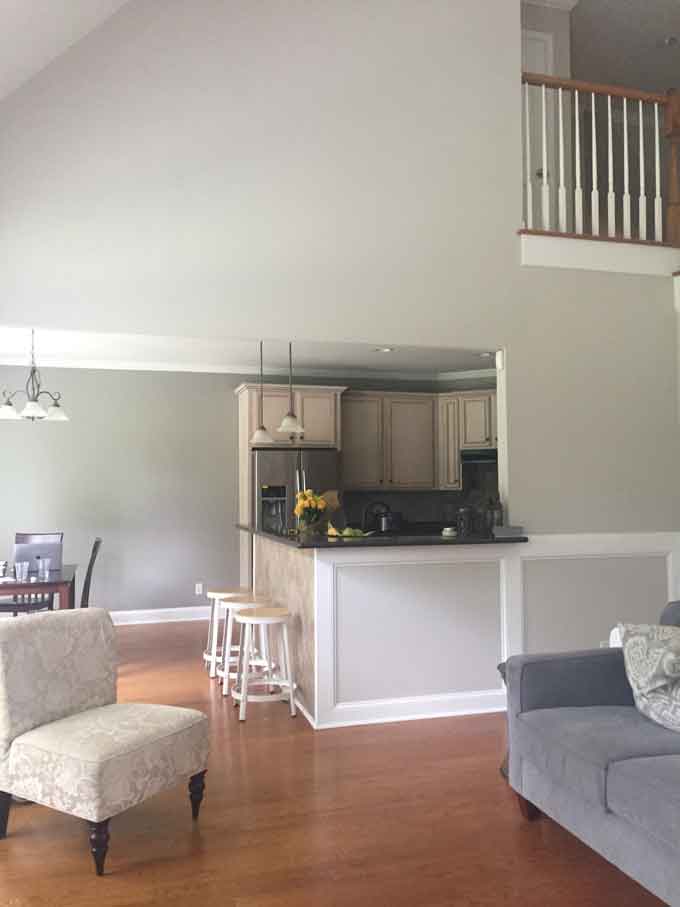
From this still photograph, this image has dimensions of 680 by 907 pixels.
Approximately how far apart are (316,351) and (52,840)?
4.55m

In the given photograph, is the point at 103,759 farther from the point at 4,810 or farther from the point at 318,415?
the point at 318,415

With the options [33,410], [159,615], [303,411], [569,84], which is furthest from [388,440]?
[569,84]

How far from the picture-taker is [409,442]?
806 centimetres

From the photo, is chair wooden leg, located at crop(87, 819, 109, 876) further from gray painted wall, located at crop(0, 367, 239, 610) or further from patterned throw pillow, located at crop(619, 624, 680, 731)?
gray painted wall, located at crop(0, 367, 239, 610)

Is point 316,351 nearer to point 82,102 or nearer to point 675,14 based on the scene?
point 82,102

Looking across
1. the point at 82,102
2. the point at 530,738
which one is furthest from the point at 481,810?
the point at 82,102

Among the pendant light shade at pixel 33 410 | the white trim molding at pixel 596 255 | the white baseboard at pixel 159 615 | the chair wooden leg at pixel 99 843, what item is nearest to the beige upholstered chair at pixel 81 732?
the chair wooden leg at pixel 99 843

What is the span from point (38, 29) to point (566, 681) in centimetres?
382

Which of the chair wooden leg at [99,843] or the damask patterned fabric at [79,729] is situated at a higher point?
the damask patterned fabric at [79,729]

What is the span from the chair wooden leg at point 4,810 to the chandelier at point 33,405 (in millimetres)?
3066

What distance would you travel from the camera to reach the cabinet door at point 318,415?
24.7 ft

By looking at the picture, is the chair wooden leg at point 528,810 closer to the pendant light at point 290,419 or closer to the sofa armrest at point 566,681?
the sofa armrest at point 566,681

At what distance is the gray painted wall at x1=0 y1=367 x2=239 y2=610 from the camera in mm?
7289

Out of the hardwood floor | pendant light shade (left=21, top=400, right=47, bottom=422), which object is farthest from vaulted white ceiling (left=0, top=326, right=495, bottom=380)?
the hardwood floor
